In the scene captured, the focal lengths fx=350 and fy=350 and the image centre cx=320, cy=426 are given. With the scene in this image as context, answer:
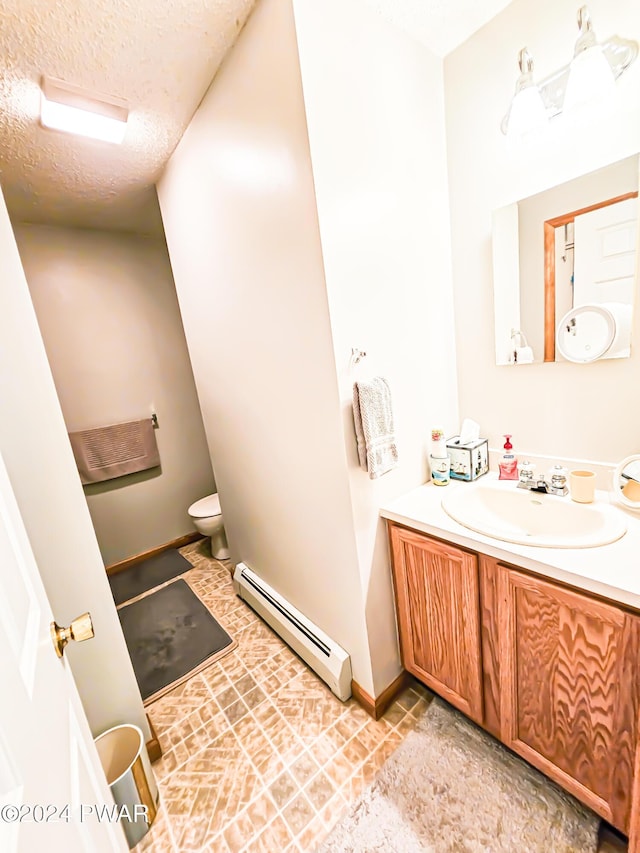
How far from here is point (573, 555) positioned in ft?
3.00

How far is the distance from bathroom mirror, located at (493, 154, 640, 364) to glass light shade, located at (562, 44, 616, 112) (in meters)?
0.20

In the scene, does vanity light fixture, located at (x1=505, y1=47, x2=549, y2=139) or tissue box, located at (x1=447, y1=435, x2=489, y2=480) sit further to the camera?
tissue box, located at (x1=447, y1=435, x2=489, y2=480)

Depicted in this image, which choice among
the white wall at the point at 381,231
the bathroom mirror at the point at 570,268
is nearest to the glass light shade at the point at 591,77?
the bathroom mirror at the point at 570,268

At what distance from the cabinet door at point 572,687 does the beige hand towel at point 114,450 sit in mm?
2593

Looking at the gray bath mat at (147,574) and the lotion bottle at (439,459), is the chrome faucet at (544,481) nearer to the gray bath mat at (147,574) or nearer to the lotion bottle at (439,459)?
the lotion bottle at (439,459)

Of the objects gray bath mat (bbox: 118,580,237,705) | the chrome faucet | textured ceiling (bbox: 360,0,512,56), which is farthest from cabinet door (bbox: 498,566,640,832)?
textured ceiling (bbox: 360,0,512,56)

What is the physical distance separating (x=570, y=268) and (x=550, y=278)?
0.20 feet

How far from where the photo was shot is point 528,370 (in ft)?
4.43

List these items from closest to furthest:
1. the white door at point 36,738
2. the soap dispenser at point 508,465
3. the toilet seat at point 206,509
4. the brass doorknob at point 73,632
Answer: the white door at point 36,738, the brass doorknob at point 73,632, the soap dispenser at point 508,465, the toilet seat at point 206,509

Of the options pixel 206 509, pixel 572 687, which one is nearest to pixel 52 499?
pixel 572 687

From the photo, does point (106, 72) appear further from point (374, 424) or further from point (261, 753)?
point (261, 753)

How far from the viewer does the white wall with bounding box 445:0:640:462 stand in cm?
106

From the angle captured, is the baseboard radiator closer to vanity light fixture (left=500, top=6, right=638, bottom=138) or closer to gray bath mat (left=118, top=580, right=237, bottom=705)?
gray bath mat (left=118, top=580, right=237, bottom=705)

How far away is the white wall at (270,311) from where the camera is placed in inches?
43.4
